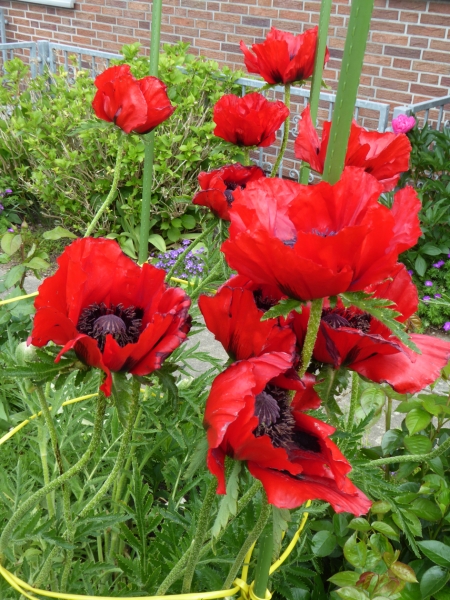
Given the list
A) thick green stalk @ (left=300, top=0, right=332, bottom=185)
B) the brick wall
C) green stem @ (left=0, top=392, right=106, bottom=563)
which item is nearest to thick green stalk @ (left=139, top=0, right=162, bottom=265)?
thick green stalk @ (left=300, top=0, right=332, bottom=185)

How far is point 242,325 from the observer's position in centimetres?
60

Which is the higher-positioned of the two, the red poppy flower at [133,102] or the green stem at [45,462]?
the red poppy flower at [133,102]

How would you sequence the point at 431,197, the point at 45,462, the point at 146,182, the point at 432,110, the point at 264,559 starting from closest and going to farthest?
the point at 264,559
the point at 45,462
the point at 146,182
the point at 431,197
the point at 432,110

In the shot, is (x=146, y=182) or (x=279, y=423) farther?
(x=146, y=182)

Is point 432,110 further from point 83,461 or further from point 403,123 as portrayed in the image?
point 83,461

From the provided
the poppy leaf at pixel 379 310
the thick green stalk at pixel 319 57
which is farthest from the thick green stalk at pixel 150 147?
the poppy leaf at pixel 379 310

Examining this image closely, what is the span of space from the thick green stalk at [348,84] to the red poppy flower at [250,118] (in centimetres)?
58

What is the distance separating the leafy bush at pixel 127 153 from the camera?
4074 mm

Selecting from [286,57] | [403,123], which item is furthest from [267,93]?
[286,57]

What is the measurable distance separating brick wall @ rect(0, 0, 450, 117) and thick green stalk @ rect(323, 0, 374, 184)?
421cm

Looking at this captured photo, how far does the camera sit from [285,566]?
3.50 ft

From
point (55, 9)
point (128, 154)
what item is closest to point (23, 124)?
point (128, 154)

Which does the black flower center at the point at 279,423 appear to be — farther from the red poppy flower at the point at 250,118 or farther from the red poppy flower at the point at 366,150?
the red poppy flower at the point at 250,118

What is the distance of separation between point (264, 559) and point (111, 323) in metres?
0.35
